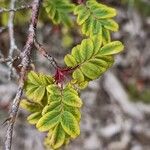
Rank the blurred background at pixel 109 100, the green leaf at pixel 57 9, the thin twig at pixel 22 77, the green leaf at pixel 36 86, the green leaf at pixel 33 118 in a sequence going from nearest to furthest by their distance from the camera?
1. the thin twig at pixel 22 77
2. the green leaf at pixel 36 86
3. the green leaf at pixel 33 118
4. the green leaf at pixel 57 9
5. the blurred background at pixel 109 100

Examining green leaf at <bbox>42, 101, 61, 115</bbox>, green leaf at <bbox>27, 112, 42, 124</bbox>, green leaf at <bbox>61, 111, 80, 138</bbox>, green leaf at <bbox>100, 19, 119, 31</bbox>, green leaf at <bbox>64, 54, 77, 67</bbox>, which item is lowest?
green leaf at <bbox>27, 112, 42, 124</bbox>

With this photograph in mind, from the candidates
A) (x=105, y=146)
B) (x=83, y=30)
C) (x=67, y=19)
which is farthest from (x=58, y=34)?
(x=83, y=30)

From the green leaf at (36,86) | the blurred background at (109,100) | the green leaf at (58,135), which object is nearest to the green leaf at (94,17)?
the green leaf at (36,86)

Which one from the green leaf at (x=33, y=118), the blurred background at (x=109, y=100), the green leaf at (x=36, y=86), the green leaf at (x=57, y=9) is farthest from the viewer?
the blurred background at (x=109, y=100)

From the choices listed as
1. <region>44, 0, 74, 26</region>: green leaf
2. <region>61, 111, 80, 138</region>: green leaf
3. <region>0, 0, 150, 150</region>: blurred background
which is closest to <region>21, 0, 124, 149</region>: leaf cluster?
<region>61, 111, 80, 138</region>: green leaf

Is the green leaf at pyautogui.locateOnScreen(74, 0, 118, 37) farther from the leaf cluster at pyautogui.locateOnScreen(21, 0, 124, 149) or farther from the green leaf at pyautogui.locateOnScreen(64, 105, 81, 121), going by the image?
the green leaf at pyautogui.locateOnScreen(64, 105, 81, 121)

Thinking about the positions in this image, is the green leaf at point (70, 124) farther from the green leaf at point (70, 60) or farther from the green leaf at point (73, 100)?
the green leaf at point (70, 60)

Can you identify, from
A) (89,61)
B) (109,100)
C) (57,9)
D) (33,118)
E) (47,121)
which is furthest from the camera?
(109,100)

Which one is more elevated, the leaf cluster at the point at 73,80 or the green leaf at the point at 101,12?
the green leaf at the point at 101,12

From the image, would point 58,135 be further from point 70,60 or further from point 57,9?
point 57,9

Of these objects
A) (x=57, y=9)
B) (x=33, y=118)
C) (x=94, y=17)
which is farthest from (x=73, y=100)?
(x=57, y=9)
